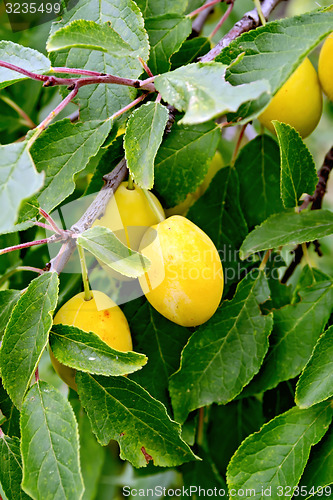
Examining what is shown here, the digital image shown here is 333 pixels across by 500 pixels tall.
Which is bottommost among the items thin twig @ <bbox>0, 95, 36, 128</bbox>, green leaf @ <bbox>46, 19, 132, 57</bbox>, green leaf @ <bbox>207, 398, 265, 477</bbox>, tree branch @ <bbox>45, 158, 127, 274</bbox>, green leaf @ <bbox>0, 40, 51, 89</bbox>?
green leaf @ <bbox>207, 398, 265, 477</bbox>

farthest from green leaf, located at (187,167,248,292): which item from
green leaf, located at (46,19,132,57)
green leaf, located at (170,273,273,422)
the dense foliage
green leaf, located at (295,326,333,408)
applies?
green leaf, located at (46,19,132,57)

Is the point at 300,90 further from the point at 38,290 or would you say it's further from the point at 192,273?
the point at 38,290

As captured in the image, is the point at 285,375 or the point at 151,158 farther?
the point at 285,375

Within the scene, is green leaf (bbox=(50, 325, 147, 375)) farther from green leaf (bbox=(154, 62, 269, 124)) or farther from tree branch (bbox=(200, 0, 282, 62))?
tree branch (bbox=(200, 0, 282, 62))

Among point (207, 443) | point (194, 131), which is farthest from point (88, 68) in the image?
point (207, 443)

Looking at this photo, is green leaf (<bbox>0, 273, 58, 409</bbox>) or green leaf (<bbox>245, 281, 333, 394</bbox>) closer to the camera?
green leaf (<bbox>0, 273, 58, 409</bbox>)

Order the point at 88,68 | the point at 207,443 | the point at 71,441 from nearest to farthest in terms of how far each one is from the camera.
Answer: the point at 71,441 < the point at 88,68 < the point at 207,443

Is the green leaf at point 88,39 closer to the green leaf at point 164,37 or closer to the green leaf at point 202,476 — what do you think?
the green leaf at point 164,37
